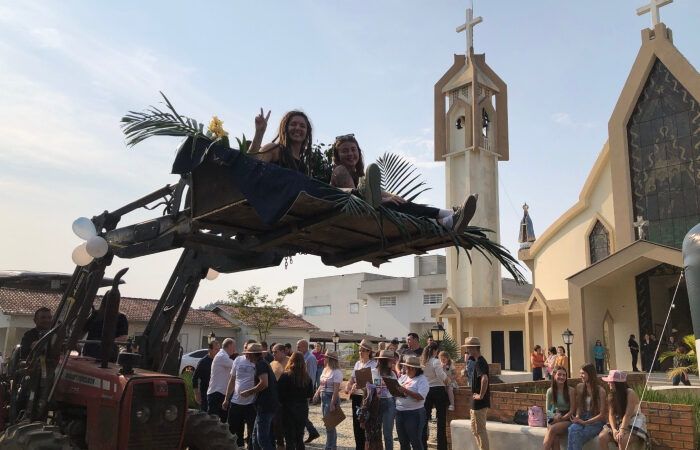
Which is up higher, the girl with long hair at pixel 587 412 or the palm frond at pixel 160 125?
the palm frond at pixel 160 125

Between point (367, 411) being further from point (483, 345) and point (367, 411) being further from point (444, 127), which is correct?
point (444, 127)

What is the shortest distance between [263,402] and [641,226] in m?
22.1

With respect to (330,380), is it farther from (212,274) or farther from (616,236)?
(616,236)

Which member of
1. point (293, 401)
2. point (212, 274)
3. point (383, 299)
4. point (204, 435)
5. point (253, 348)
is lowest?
point (204, 435)

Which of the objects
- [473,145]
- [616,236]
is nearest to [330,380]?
[616,236]

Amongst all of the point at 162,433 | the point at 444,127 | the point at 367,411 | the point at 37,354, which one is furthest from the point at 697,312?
the point at 444,127

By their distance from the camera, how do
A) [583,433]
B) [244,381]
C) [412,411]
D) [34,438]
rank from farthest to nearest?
1. [244,381]
2. [412,411]
3. [583,433]
4. [34,438]

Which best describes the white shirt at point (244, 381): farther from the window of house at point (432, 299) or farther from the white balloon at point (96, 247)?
the window of house at point (432, 299)

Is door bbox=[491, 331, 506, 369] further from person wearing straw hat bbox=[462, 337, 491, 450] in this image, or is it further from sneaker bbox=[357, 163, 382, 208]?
sneaker bbox=[357, 163, 382, 208]

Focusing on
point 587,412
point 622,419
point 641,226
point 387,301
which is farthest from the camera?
point 387,301

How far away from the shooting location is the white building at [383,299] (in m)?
62.2

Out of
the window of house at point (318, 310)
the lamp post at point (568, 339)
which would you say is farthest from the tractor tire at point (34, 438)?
the window of house at point (318, 310)

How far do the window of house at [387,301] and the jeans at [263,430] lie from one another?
58098mm

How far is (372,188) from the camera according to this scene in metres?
3.97
